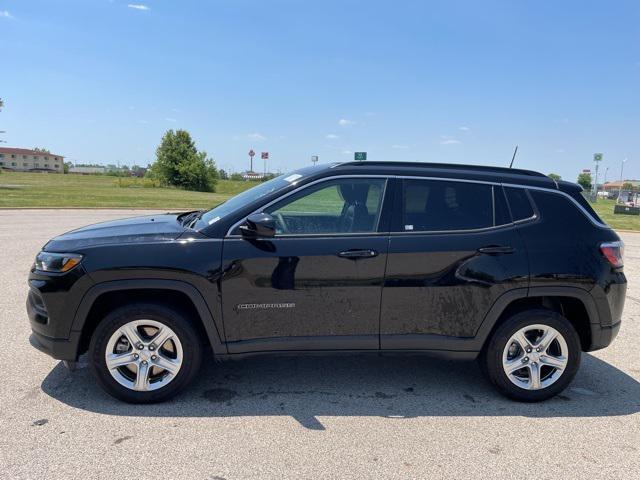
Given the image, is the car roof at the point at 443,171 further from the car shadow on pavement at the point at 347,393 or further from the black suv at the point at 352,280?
the car shadow on pavement at the point at 347,393

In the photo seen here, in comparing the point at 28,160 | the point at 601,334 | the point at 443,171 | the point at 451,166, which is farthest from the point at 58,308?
the point at 28,160

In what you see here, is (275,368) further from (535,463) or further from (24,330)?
(24,330)

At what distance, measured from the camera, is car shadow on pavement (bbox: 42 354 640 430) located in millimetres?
3352

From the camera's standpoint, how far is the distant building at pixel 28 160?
5492 inches

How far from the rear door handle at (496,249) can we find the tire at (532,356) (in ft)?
1.71

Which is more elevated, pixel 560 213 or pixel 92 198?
pixel 560 213

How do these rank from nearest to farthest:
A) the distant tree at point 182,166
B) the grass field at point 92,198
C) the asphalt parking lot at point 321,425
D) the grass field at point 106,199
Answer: the asphalt parking lot at point 321,425
the grass field at point 106,199
the grass field at point 92,198
the distant tree at point 182,166

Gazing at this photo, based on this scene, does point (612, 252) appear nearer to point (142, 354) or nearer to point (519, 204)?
point (519, 204)

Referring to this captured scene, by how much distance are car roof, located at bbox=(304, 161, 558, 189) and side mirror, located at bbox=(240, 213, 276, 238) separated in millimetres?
627

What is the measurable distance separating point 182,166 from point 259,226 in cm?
6182

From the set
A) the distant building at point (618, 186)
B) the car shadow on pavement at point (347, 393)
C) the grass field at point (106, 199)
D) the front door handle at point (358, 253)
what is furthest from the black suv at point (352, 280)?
the distant building at point (618, 186)

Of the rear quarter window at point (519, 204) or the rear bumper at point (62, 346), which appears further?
the rear quarter window at point (519, 204)

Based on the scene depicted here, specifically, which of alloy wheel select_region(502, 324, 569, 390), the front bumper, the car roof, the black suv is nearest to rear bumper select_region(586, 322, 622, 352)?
the black suv

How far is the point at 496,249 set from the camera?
347 cm
